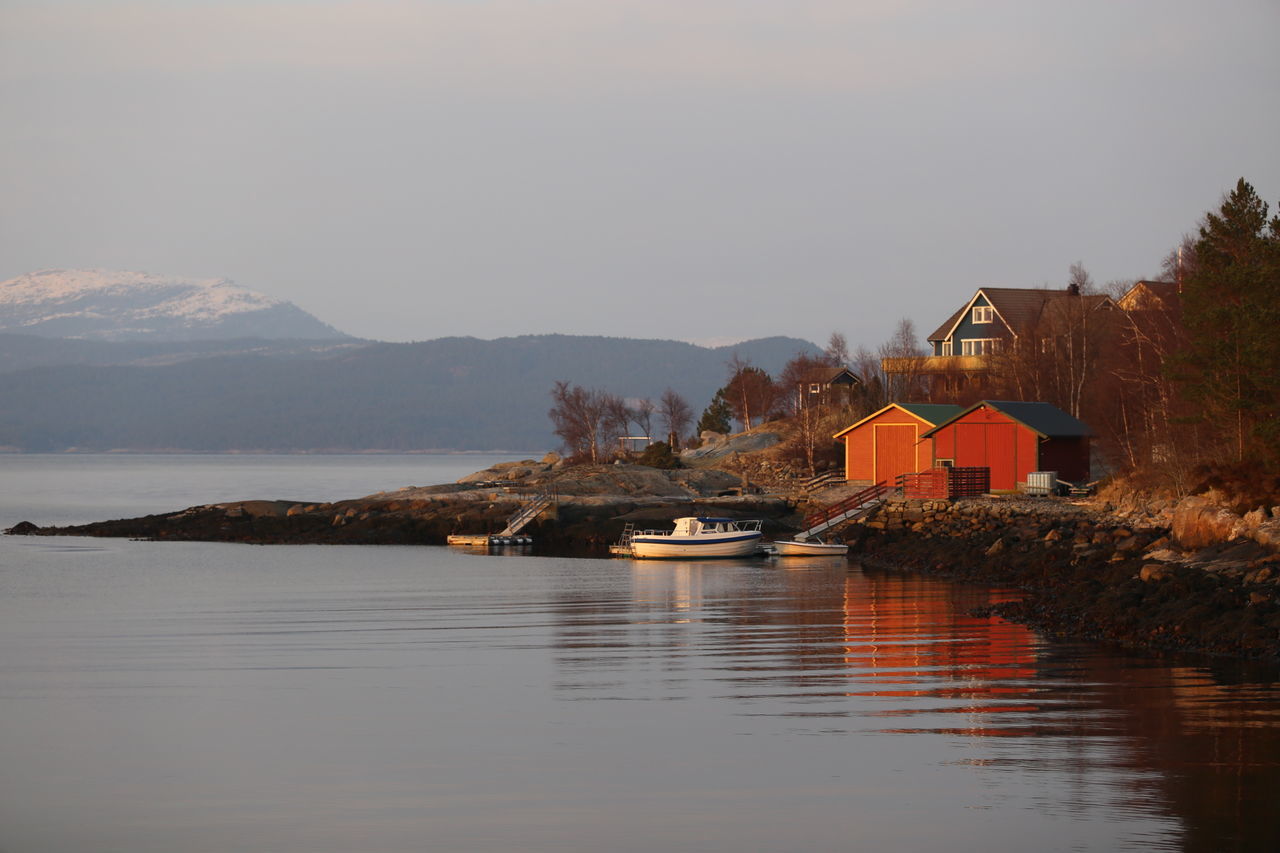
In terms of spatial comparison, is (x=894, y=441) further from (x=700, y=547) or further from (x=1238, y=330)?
(x=1238, y=330)

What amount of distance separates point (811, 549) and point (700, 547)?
435 cm

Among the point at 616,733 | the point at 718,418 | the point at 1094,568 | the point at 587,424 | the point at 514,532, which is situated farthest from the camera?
the point at 718,418

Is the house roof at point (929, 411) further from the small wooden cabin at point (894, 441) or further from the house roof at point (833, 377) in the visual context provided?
the house roof at point (833, 377)

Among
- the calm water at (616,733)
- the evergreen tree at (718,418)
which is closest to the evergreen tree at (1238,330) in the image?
the calm water at (616,733)

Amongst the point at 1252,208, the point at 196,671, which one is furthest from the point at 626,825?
the point at 1252,208

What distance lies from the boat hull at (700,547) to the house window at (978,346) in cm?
3148

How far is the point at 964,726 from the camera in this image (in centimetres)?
1870

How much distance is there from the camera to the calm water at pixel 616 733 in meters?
14.4

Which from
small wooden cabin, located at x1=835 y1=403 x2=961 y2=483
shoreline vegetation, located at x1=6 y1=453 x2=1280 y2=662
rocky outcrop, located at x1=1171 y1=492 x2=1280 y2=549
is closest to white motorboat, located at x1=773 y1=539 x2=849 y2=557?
shoreline vegetation, located at x1=6 y1=453 x2=1280 y2=662

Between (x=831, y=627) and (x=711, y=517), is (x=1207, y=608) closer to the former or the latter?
(x=831, y=627)

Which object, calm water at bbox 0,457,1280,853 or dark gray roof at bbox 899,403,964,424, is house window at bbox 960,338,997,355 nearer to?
dark gray roof at bbox 899,403,964,424

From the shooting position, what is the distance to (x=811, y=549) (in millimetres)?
51219

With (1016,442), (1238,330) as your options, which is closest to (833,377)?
(1016,442)

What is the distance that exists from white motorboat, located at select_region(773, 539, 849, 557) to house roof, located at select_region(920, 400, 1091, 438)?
876 cm
